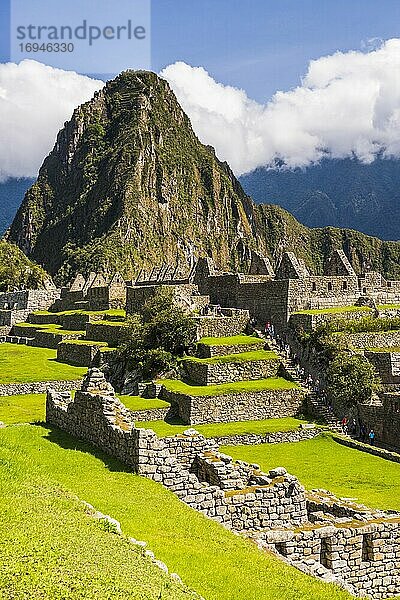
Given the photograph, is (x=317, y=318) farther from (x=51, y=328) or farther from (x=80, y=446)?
(x=51, y=328)

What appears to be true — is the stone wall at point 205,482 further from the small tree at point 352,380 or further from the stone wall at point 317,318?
the stone wall at point 317,318

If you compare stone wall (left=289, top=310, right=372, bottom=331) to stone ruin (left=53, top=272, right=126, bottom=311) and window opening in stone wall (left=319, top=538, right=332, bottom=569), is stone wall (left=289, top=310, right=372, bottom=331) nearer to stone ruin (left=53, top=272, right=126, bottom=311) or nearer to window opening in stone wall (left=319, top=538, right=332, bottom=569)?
Answer: stone ruin (left=53, top=272, right=126, bottom=311)

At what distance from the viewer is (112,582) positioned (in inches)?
260

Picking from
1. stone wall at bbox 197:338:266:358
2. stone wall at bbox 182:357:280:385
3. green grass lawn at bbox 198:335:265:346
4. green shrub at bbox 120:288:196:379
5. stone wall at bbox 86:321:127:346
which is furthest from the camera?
stone wall at bbox 86:321:127:346

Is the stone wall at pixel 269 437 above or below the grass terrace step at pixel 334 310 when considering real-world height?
below

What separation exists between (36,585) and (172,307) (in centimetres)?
3408

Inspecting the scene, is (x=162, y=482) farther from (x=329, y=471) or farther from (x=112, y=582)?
(x=329, y=471)

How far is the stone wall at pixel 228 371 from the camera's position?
34781 mm

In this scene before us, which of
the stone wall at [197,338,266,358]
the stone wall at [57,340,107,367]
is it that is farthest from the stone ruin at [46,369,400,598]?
the stone wall at [57,340,107,367]

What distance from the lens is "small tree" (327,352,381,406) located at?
32.4m

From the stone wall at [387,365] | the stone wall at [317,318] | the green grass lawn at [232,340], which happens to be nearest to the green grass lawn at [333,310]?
the stone wall at [317,318]

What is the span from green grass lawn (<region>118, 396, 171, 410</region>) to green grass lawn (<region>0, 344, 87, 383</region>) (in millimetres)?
5590

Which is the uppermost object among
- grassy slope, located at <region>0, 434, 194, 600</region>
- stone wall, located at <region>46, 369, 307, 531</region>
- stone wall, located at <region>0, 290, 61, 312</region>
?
stone wall, located at <region>0, 290, 61, 312</region>

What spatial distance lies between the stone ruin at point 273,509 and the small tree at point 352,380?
1860 centimetres
